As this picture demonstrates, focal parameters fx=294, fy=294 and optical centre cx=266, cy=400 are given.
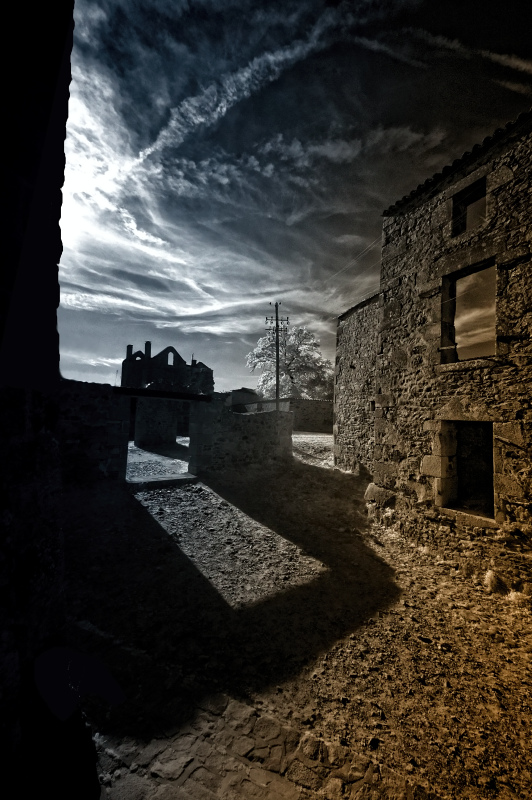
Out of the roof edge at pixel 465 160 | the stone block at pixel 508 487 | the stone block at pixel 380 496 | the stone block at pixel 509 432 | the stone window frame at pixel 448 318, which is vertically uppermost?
the roof edge at pixel 465 160

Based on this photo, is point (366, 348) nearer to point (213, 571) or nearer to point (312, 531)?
point (312, 531)

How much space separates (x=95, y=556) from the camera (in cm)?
560

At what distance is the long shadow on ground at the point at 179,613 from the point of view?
320cm

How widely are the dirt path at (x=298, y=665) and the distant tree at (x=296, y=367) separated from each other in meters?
24.6

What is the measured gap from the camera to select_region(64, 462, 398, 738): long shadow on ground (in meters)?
3.20

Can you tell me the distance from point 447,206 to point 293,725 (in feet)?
28.7

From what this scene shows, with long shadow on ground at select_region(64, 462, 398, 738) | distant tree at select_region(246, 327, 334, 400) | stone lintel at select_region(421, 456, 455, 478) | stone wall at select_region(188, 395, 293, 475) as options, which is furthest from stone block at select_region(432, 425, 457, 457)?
distant tree at select_region(246, 327, 334, 400)

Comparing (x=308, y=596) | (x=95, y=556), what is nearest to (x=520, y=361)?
(x=308, y=596)

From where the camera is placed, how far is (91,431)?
8656mm

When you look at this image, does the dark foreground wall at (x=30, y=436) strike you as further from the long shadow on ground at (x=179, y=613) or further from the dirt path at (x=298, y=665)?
the long shadow on ground at (x=179, y=613)

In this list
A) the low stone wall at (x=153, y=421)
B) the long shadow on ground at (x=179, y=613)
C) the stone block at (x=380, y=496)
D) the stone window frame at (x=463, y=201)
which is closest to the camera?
the long shadow on ground at (x=179, y=613)

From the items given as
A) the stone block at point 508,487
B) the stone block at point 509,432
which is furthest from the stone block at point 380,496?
the stone block at point 509,432

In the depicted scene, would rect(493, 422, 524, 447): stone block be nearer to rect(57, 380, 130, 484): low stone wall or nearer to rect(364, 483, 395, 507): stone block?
rect(364, 483, 395, 507): stone block

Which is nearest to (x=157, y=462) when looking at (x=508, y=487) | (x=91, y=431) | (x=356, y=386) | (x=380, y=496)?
(x=91, y=431)
